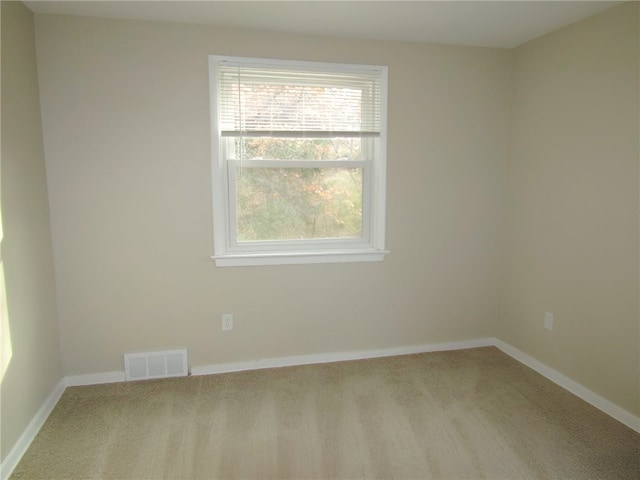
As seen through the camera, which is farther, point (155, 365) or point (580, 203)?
point (155, 365)

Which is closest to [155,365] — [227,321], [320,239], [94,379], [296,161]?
[94,379]

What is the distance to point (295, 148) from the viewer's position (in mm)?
2775

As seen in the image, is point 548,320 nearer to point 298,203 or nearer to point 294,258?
point 294,258

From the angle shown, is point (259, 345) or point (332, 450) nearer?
point (332, 450)

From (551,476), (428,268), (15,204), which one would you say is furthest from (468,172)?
(15,204)

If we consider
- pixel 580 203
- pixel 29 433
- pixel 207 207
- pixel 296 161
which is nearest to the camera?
pixel 29 433

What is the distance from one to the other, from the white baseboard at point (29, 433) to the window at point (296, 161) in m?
1.24

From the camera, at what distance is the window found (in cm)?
264

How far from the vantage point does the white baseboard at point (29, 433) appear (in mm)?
1865

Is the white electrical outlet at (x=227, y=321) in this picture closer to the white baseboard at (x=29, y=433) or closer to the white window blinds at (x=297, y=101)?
the white baseboard at (x=29, y=433)

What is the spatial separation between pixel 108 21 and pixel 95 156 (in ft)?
2.57

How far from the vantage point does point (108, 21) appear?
93.4 inches

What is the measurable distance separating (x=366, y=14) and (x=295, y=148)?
91 centimetres

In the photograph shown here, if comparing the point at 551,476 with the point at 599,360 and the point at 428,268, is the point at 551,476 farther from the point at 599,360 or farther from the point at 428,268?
the point at 428,268
